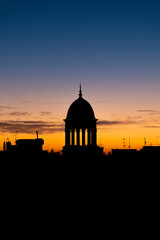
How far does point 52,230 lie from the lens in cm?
4234

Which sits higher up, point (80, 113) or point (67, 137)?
point (80, 113)

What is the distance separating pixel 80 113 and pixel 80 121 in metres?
1.14

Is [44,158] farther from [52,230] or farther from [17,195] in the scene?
[52,230]

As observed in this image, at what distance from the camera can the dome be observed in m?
59.5

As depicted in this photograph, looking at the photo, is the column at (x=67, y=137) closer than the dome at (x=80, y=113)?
Result: No

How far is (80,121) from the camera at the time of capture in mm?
59750

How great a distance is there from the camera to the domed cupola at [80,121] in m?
59.5

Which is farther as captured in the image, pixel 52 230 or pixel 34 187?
pixel 34 187

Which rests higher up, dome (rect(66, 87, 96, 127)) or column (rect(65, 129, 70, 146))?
dome (rect(66, 87, 96, 127))

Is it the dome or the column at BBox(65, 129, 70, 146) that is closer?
the dome

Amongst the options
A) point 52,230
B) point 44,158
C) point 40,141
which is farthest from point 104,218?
point 40,141

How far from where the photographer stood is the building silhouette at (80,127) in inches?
2344

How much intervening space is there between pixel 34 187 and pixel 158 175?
23.5 meters

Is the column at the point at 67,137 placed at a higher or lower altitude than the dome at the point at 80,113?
lower
